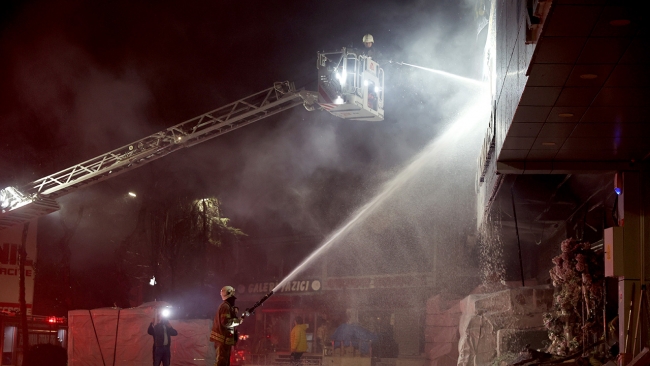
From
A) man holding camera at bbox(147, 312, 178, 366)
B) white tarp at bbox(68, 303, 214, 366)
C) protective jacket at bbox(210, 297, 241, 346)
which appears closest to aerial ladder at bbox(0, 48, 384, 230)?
white tarp at bbox(68, 303, 214, 366)

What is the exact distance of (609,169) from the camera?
869 cm

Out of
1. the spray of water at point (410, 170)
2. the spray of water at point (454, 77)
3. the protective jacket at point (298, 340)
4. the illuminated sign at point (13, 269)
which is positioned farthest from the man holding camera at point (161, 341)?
the spray of water at point (454, 77)

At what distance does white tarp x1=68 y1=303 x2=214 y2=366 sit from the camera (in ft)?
51.1

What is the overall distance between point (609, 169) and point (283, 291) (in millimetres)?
27333

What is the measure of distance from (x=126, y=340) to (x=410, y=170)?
1764 cm

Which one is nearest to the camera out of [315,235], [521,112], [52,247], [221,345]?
[521,112]

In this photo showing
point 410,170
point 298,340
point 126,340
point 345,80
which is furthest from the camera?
point 410,170

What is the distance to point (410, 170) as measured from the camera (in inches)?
1183

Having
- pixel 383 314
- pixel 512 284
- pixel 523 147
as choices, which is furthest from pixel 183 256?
pixel 523 147

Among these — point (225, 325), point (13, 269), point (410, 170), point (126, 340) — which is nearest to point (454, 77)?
point (410, 170)

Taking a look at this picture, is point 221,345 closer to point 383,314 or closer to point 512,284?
point 512,284

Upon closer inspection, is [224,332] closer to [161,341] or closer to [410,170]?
[161,341]

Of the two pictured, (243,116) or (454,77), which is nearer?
(243,116)

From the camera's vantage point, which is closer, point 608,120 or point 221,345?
point 608,120
